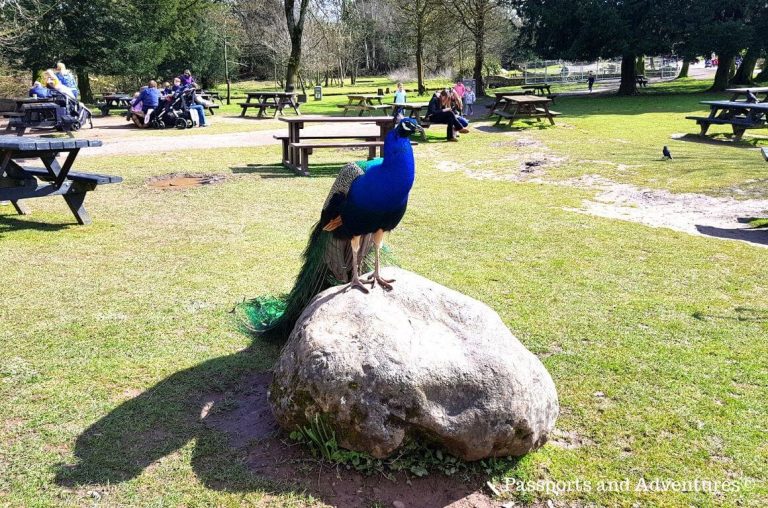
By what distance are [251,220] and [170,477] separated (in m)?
5.44

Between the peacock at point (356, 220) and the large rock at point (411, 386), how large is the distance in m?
0.47

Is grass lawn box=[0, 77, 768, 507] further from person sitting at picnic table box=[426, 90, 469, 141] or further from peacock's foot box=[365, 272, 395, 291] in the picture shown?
person sitting at picnic table box=[426, 90, 469, 141]

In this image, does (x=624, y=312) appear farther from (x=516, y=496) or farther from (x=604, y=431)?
(x=516, y=496)

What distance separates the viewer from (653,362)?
4.27m

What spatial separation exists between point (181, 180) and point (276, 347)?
24.1 feet

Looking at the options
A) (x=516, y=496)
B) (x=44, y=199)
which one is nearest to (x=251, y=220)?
(x=44, y=199)

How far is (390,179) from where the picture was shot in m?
3.36

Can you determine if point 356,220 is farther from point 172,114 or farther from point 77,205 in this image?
point 172,114

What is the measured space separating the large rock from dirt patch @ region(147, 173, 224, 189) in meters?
7.91

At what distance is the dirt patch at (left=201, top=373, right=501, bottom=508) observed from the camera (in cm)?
293

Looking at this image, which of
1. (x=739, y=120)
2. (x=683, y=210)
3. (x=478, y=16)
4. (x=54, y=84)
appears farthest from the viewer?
(x=478, y=16)

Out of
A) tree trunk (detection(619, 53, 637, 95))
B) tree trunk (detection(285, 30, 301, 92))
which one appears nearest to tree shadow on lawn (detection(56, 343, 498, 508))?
tree trunk (detection(285, 30, 301, 92))

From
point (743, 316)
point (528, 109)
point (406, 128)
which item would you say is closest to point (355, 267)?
point (406, 128)

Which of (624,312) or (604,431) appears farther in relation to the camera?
(624,312)
